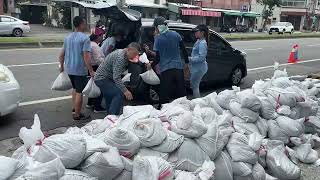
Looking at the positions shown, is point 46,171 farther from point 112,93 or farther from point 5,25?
point 5,25

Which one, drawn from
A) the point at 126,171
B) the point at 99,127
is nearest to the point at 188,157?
the point at 126,171

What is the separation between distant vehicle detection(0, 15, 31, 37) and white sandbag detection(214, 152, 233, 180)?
75.8 ft

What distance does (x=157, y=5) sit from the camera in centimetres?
4309

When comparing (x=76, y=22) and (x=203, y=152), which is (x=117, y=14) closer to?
(x=76, y=22)

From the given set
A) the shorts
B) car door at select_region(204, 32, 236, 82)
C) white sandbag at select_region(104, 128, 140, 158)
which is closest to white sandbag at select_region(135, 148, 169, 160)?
white sandbag at select_region(104, 128, 140, 158)

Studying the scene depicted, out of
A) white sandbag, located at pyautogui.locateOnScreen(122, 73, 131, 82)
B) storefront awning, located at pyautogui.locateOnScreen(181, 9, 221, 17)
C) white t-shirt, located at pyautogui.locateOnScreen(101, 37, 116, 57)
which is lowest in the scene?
white sandbag, located at pyautogui.locateOnScreen(122, 73, 131, 82)

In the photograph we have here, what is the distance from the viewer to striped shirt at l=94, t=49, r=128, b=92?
5.69 metres

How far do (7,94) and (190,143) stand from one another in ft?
10.8

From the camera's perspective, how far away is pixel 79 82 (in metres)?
6.75

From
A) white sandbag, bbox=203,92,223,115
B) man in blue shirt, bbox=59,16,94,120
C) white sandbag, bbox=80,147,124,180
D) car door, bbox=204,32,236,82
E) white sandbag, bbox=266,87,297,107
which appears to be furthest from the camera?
car door, bbox=204,32,236,82

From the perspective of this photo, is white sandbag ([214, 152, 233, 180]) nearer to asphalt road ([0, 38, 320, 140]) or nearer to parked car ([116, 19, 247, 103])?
asphalt road ([0, 38, 320, 140])

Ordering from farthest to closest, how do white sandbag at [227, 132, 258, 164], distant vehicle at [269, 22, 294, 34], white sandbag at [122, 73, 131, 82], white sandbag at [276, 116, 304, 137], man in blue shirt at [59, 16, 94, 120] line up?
distant vehicle at [269, 22, 294, 34], white sandbag at [122, 73, 131, 82], man in blue shirt at [59, 16, 94, 120], white sandbag at [276, 116, 304, 137], white sandbag at [227, 132, 258, 164]

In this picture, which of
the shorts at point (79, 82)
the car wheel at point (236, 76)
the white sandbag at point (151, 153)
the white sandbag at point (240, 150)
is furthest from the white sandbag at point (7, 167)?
the car wheel at point (236, 76)

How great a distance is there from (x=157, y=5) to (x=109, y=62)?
3807 cm
